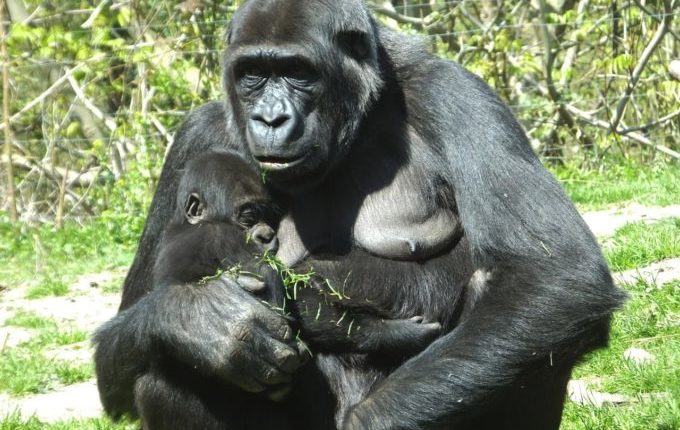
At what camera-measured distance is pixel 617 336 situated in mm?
6613

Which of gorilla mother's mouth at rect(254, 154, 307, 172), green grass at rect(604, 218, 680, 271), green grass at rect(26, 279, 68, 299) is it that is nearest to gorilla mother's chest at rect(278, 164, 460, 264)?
gorilla mother's mouth at rect(254, 154, 307, 172)

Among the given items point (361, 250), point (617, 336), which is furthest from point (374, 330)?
point (617, 336)

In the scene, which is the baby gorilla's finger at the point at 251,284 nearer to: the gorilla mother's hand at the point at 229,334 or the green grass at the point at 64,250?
the gorilla mother's hand at the point at 229,334

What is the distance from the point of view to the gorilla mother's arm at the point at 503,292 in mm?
4523

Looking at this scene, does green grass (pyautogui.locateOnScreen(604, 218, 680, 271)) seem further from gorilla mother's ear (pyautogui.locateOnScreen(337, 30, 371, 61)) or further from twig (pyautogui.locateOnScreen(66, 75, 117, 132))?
twig (pyautogui.locateOnScreen(66, 75, 117, 132))

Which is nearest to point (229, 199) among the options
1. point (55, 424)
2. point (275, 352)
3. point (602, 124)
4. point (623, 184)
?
point (275, 352)

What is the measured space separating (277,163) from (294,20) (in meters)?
0.78

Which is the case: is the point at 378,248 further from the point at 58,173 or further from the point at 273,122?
the point at 58,173

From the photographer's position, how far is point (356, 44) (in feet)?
17.6

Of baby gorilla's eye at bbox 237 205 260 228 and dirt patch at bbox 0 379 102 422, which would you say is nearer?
baby gorilla's eye at bbox 237 205 260 228

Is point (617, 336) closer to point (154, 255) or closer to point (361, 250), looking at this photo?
point (361, 250)

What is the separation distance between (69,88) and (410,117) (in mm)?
11698

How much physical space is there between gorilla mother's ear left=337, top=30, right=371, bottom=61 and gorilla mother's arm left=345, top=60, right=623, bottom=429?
24.7 inches

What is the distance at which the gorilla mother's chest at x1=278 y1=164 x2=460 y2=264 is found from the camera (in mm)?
5086
